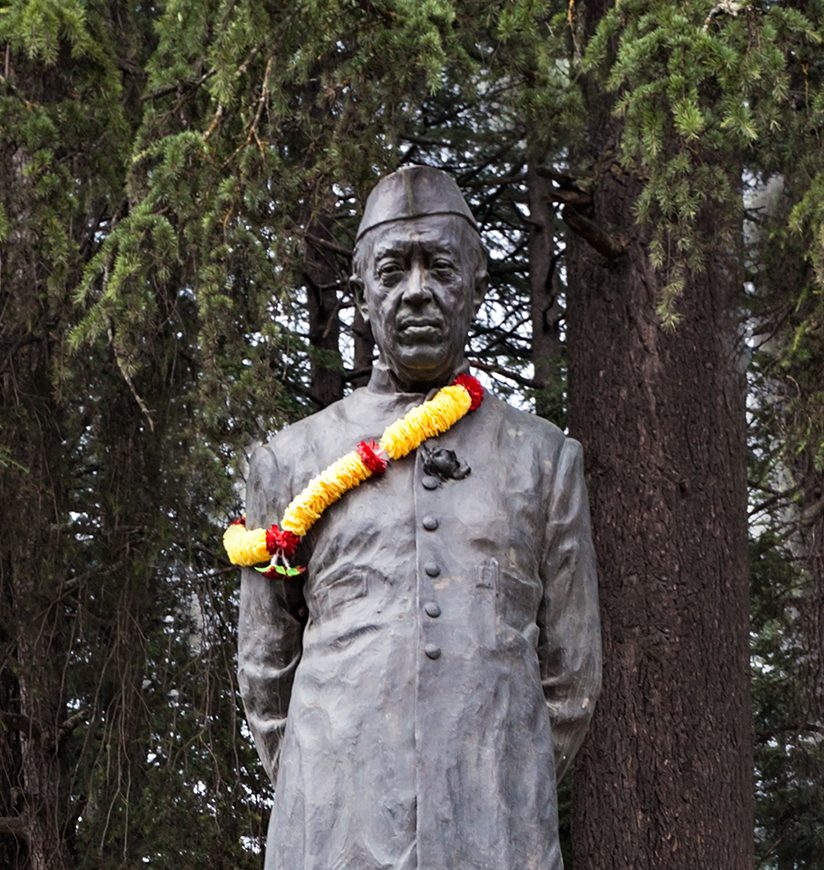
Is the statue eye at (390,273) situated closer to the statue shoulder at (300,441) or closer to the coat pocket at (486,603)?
the statue shoulder at (300,441)

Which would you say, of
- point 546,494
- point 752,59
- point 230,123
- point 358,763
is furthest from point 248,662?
point 230,123

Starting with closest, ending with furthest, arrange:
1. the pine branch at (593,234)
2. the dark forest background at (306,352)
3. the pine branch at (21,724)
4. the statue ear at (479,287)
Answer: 1. the statue ear at (479,287)
2. the dark forest background at (306,352)
3. the pine branch at (593,234)
4. the pine branch at (21,724)

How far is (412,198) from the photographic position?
562 cm

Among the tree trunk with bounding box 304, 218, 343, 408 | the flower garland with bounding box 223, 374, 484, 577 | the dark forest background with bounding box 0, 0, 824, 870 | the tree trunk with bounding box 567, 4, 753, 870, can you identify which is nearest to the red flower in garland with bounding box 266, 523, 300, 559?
the flower garland with bounding box 223, 374, 484, 577

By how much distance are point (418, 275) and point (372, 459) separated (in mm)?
507

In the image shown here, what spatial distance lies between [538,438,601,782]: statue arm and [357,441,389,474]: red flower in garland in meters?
0.46

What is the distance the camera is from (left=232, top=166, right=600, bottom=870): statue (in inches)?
203

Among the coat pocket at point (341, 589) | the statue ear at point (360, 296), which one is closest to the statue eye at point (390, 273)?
the statue ear at point (360, 296)

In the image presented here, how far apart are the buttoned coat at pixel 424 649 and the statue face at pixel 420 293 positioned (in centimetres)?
15

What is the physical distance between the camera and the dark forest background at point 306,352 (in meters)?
7.92

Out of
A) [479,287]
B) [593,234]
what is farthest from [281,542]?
[593,234]

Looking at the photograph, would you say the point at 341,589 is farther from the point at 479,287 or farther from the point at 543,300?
the point at 543,300

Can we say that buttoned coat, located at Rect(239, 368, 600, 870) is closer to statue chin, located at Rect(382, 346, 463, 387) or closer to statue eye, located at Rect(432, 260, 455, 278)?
statue chin, located at Rect(382, 346, 463, 387)

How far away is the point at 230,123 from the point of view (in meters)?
8.58
